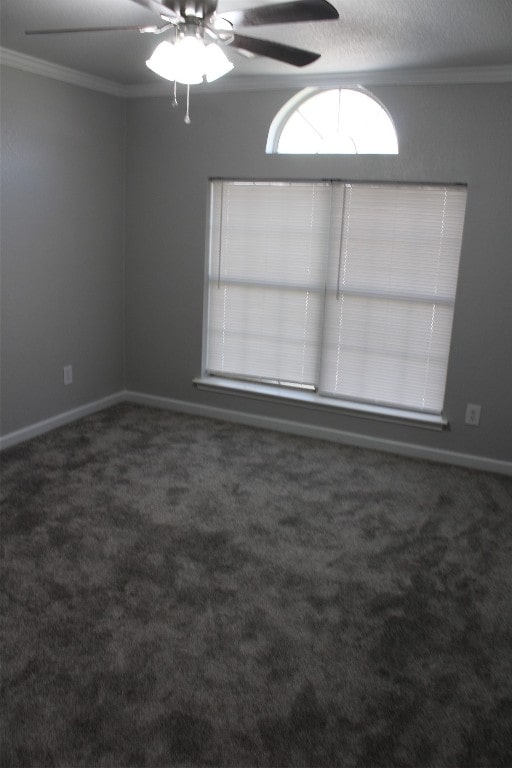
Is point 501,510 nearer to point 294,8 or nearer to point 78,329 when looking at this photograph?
point 294,8

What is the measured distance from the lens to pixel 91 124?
431cm

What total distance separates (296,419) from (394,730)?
2689 millimetres

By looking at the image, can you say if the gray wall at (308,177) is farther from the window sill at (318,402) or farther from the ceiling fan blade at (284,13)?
the ceiling fan blade at (284,13)

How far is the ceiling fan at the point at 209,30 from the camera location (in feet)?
6.84

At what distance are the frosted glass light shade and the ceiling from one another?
516mm

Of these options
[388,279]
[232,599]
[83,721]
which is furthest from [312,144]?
[83,721]

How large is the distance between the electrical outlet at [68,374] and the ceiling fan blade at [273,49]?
264 cm

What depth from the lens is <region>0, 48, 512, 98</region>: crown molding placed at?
3.55 metres

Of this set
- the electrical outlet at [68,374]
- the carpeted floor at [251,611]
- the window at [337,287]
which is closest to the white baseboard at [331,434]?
the carpeted floor at [251,611]

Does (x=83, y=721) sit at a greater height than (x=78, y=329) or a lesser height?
lesser

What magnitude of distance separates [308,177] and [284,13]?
2023 millimetres

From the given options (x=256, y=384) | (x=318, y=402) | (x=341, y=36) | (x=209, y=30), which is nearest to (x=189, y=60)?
(x=209, y=30)

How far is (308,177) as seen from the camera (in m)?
4.11

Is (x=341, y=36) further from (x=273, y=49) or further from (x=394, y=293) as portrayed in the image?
(x=394, y=293)
